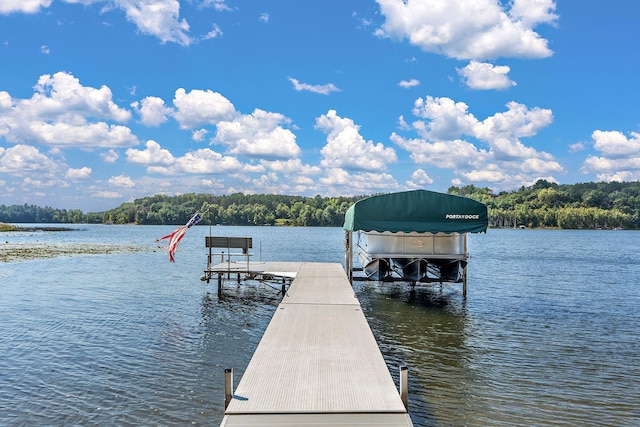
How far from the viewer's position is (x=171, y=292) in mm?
23594

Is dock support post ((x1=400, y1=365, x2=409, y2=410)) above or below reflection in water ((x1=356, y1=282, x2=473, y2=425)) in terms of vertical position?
above

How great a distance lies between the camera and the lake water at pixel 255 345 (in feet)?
30.2

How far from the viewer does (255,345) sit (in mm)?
13562

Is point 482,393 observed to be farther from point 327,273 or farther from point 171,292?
point 171,292

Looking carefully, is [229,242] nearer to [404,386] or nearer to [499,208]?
[404,386]

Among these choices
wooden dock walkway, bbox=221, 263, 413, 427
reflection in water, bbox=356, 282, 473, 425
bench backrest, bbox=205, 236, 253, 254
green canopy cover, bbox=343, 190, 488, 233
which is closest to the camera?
wooden dock walkway, bbox=221, 263, 413, 427

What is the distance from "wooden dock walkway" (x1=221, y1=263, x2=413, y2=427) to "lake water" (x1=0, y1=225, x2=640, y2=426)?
1681mm

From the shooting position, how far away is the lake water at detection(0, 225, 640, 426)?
30.2 feet

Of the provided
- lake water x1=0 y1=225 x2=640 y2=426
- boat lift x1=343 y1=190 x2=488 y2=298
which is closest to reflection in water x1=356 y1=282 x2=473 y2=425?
lake water x1=0 y1=225 x2=640 y2=426

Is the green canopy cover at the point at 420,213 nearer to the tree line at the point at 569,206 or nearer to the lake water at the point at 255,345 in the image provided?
the lake water at the point at 255,345

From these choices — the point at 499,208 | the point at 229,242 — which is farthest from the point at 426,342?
the point at 499,208

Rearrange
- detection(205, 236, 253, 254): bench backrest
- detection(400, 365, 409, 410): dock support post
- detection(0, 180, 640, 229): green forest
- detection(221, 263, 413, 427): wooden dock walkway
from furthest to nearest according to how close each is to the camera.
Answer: detection(0, 180, 640, 229): green forest → detection(205, 236, 253, 254): bench backrest → detection(400, 365, 409, 410): dock support post → detection(221, 263, 413, 427): wooden dock walkway

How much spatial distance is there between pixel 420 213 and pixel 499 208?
161m

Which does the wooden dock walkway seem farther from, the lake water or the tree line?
the tree line
